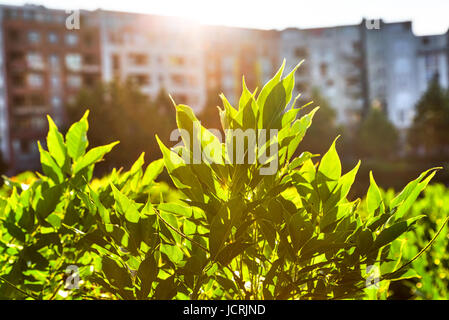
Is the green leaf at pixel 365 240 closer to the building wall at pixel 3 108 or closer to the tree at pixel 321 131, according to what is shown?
the tree at pixel 321 131

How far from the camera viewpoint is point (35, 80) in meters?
40.0

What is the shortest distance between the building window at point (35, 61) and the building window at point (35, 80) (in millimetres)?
698

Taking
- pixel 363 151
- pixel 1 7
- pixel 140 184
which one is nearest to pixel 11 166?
pixel 1 7

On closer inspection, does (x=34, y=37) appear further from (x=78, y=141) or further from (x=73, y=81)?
(x=78, y=141)

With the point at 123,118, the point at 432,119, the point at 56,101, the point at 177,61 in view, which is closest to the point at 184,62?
the point at 177,61

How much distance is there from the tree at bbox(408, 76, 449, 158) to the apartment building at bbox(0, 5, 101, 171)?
2947cm

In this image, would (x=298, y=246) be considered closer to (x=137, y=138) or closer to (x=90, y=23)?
(x=137, y=138)

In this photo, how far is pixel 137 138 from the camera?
3148 centimetres

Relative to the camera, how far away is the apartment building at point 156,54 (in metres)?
43.3

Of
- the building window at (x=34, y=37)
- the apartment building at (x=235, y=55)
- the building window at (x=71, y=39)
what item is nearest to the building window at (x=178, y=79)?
the apartment building at (x=235, y=55)

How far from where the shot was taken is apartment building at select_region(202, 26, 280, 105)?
46.3 metres

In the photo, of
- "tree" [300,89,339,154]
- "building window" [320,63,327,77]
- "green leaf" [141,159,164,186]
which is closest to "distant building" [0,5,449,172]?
"building window" [320,63,327,77]

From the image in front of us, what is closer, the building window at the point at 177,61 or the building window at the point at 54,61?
the building window at the point at 54,61
